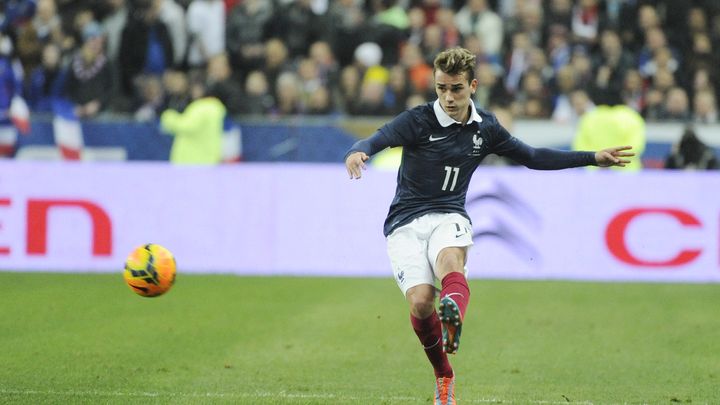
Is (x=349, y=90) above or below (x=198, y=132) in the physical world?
above

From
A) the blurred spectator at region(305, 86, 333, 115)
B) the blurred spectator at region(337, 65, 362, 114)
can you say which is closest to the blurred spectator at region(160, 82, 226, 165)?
the blurred spectator at region(305, 86, 333, 115)

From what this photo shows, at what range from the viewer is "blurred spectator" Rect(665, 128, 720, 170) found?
16.0 meters

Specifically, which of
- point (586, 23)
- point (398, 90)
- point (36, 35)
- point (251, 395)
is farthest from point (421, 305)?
point (36, 35)

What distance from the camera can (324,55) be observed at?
745 inches

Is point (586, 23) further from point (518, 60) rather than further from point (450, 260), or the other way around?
point (450, 260)

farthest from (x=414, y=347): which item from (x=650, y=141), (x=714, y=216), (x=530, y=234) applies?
(x=650, y=141)

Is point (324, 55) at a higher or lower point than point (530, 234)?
higher

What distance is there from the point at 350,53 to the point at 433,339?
497 inches

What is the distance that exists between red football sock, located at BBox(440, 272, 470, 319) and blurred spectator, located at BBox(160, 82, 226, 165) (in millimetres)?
10232

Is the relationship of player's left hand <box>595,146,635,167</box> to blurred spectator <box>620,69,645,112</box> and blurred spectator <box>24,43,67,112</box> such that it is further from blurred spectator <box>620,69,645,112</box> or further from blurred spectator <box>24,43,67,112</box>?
blurred spectator <box>24,43,67,112</box>

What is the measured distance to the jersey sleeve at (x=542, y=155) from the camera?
787 cm

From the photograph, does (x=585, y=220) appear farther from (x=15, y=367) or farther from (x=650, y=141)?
(x=15, y=367)

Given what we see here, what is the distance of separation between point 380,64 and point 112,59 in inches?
166

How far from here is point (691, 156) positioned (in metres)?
16.1
